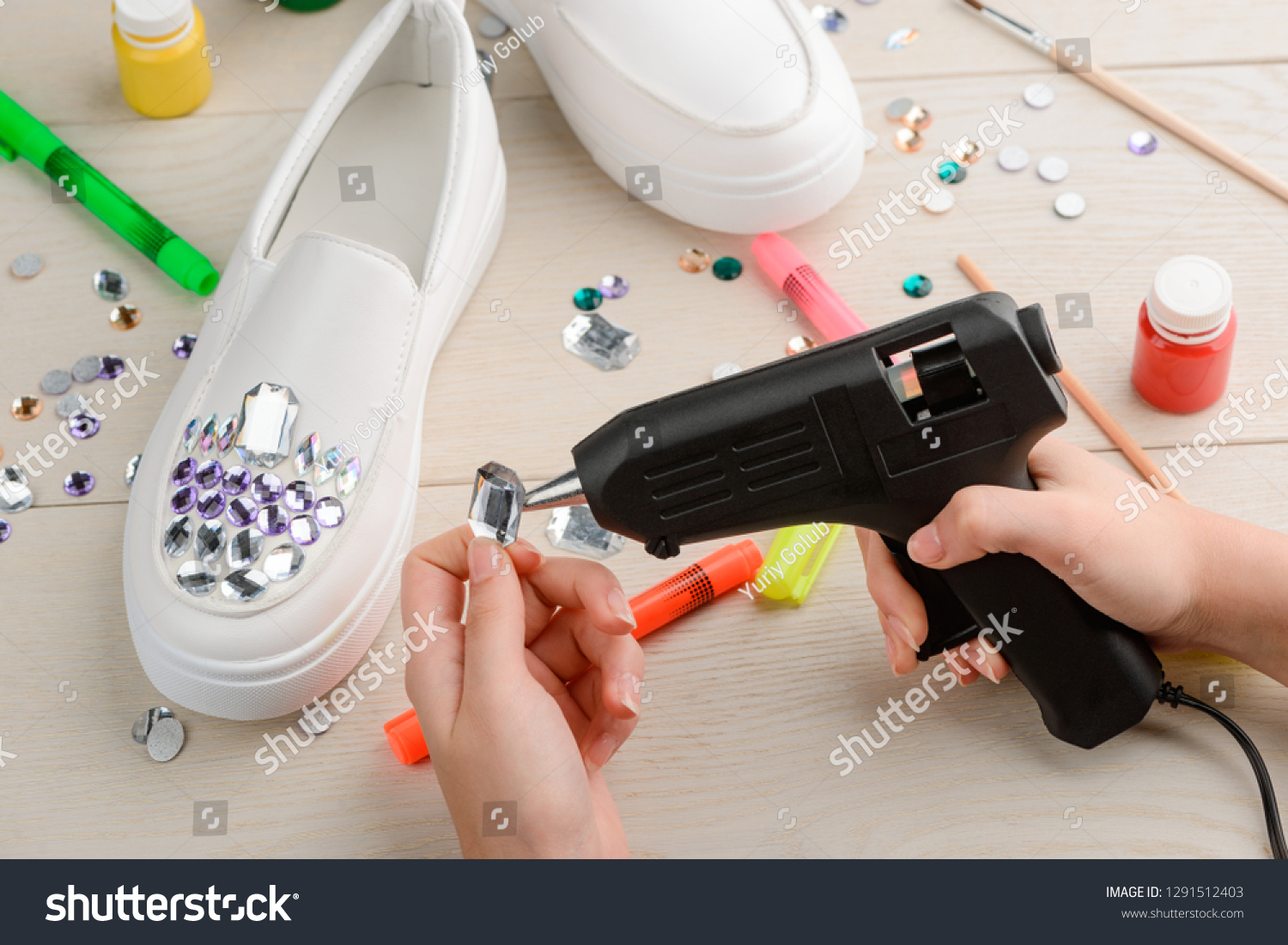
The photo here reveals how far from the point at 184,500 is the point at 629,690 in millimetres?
324

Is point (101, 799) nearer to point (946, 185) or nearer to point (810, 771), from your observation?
point (810, 771)

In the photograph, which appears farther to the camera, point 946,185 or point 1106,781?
point 946,185

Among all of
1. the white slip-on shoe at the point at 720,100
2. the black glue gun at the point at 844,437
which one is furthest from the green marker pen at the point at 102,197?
the black glue gun at the point at 844,437

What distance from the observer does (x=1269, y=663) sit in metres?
0.76

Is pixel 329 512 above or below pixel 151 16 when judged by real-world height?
below

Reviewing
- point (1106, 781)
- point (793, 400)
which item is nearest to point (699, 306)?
point (793, 400)

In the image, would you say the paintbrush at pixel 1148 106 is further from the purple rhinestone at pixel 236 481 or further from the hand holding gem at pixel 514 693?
the purple rhinestone at pixel 236 481

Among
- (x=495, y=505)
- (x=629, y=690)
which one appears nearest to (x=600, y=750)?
(x=629, y=690)

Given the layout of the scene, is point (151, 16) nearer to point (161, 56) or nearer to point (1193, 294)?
point (161, 56)

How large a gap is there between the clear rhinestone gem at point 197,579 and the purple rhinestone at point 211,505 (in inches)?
1.3

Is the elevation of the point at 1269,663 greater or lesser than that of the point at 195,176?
lesser

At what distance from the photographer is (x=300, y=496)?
80cm
